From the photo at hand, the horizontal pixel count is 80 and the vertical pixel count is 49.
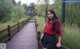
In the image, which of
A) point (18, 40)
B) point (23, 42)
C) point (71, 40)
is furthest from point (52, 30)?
A: point (18, 40)

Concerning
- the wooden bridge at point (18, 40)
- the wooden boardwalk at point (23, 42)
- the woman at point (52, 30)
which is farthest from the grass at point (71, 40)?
the wooden boardwalk at point (23, 42)

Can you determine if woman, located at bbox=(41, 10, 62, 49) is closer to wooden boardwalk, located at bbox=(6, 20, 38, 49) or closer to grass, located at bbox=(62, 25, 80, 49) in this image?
grass, located at bbox=(62, 25, 80, 49)

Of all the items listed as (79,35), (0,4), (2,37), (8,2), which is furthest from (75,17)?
(8,2)

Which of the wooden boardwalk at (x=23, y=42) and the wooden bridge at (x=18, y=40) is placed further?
the wooden bridge at (x=18, y=40)

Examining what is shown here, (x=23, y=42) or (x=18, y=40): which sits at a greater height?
(x=23, y=42)

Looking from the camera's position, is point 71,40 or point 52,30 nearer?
point 52,30

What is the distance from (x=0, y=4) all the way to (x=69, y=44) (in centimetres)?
3626

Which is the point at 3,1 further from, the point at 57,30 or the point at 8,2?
the point at 57,30

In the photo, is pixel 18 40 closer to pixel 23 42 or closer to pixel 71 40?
pixel 23 42

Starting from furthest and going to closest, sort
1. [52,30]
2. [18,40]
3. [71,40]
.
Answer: [18,40] → [71,40] → [52,30]

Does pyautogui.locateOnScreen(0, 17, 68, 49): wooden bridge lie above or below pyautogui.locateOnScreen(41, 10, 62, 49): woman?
below

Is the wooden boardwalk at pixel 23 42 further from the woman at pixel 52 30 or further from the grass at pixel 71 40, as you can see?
the woman at pixel 52 30

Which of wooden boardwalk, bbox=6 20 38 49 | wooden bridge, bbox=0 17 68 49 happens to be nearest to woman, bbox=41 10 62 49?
wooden bridge, bbox=0 17 68 49

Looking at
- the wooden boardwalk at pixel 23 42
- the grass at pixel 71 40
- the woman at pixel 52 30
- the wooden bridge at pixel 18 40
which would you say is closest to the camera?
the woman at pixel 52 30
